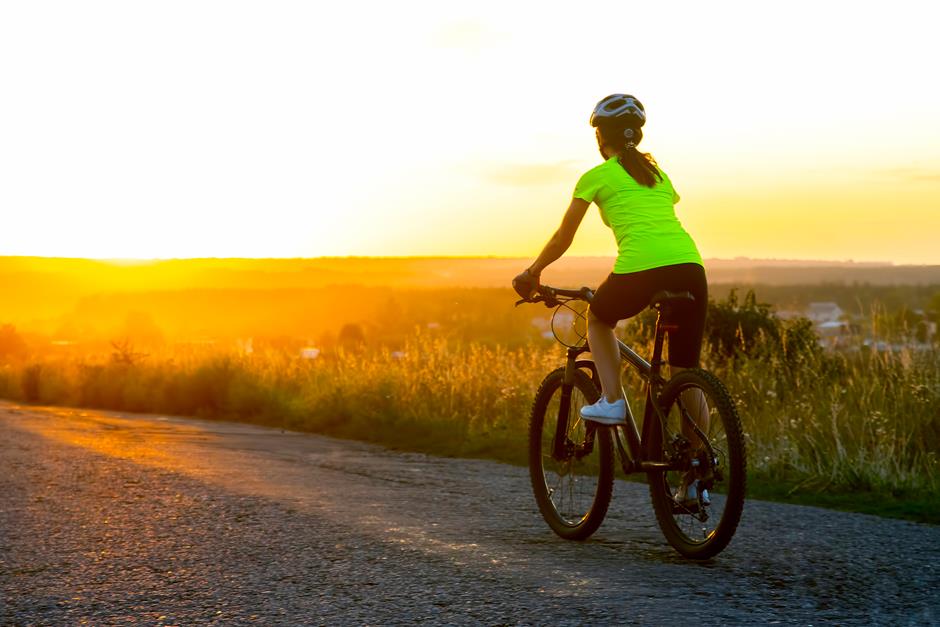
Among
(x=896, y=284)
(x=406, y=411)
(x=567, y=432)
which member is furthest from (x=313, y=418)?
(x=896, y=284)

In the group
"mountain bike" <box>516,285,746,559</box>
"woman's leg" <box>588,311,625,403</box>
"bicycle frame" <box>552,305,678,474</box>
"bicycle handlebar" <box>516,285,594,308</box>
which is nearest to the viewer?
"mountain bike" <box>516,285,746,559</box>

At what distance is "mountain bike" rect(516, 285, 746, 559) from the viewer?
5.62 metres

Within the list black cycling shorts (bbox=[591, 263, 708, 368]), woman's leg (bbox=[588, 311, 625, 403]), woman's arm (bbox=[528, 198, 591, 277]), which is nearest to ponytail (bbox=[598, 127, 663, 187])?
woman's arm (bbox=[528, 198, 591, 277])

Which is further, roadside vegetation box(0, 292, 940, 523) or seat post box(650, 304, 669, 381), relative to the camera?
roadside vegetation box(0, 292, 940, 523)

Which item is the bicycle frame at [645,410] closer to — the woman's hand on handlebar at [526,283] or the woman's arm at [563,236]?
the woman's hand on handlebar at [526,283]

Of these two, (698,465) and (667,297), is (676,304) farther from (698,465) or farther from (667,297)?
(698,465)

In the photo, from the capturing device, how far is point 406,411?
49.9 ft

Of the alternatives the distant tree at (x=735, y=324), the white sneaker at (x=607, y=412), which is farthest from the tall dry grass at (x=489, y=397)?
the white sneaker at (x=607, y=412)

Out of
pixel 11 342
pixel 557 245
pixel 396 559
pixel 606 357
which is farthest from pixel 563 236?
pixel 11 342

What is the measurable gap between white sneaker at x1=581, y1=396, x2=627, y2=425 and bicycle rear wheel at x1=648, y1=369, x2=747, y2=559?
19cm

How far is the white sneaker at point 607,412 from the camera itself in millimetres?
6109

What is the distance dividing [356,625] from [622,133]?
2934mm

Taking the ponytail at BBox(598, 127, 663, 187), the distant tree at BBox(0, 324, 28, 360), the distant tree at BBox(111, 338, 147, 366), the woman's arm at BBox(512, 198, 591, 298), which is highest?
the ponytail at BBox(598, 127, 663, 187)

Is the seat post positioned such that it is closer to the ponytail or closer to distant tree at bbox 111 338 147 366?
the ponytail
